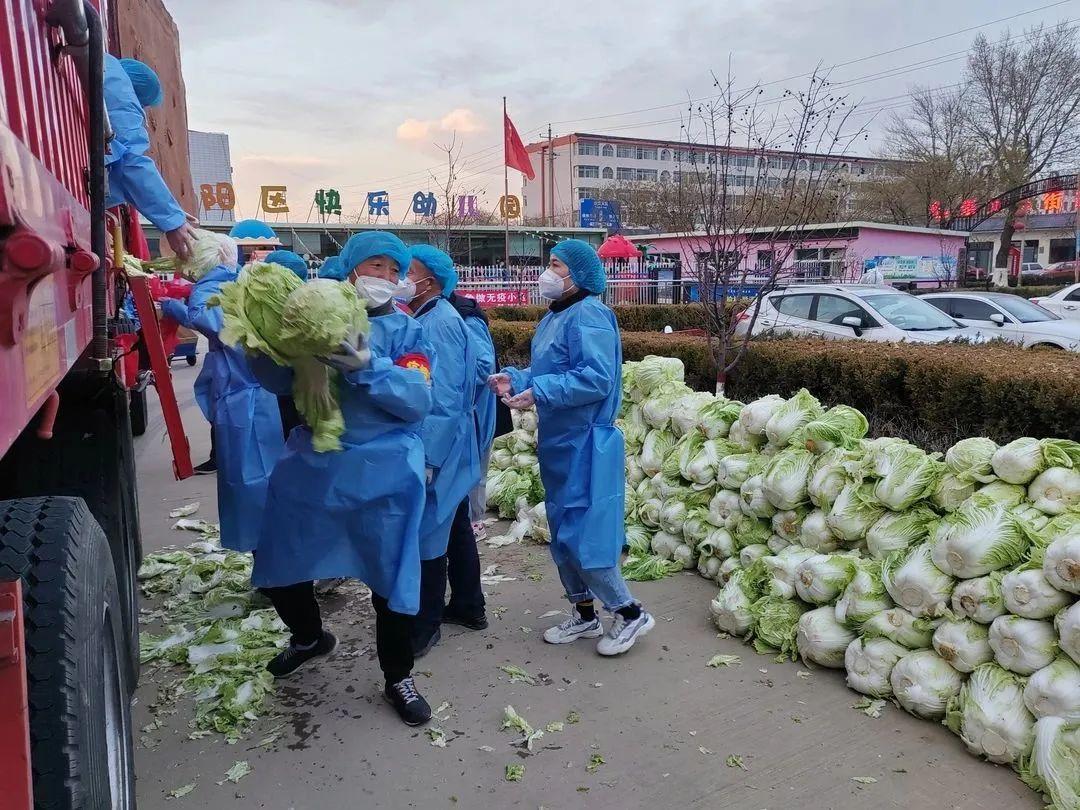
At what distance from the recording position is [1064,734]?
2615 mm

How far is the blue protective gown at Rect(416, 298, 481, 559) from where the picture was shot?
3.49m

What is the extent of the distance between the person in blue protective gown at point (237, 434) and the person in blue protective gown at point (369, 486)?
97 centimetres

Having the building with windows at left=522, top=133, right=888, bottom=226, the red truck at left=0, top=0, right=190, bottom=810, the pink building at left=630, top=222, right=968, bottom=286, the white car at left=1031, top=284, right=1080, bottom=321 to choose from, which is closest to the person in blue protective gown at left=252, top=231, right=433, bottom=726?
the red truck at left=0, top=0, right=190, bottom=810

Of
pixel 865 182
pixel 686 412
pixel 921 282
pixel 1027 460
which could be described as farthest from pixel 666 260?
pixel 1027 460

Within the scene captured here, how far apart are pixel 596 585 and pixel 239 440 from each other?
187 centimetres

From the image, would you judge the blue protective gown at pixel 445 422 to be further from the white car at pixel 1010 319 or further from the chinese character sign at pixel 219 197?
the chinese character sign at pixel 219 197

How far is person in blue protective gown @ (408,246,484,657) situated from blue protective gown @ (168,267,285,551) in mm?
900

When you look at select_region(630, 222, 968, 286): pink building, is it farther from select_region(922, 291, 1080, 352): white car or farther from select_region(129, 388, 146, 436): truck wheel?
select_region(129, 388, 146, 436): truck wheel

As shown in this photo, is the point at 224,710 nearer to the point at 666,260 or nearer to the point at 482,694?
the point at 482,694

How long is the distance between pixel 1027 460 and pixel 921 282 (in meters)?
29.7

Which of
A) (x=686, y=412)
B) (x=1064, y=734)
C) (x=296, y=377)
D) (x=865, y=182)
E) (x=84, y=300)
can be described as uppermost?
(x=865, y=182)

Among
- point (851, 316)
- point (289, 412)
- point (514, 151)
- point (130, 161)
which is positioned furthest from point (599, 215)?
point (130, 161)

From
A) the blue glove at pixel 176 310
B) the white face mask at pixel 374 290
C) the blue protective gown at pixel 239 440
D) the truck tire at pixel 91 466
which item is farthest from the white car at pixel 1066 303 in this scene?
the truck tire at pixel 91 466

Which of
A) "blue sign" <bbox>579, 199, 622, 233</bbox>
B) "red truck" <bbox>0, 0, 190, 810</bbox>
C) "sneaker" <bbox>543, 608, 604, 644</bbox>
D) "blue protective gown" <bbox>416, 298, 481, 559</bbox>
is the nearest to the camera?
"red truck" <bbox>0, 0, 190, 810</bbox>
